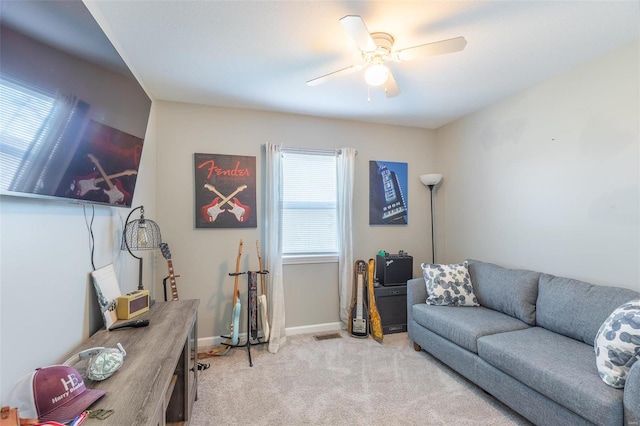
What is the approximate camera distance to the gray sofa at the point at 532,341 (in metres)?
1.47

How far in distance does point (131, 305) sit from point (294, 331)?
75.0 inches

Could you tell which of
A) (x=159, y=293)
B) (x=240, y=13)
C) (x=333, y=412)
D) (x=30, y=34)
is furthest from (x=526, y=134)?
(x=159, y=293)

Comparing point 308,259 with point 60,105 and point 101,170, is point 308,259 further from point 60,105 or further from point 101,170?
point 60,105

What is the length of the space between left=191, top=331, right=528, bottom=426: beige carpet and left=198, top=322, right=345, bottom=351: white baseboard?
27cm

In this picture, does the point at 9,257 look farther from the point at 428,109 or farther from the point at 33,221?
the point at 428,109

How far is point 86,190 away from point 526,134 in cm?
338

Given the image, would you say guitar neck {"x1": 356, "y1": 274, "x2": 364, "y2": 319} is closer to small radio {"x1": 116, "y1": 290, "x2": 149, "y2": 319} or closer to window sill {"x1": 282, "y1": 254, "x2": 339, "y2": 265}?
window sill {"x1": 282, "y1": 254, "x2": 339, "y2": 265}

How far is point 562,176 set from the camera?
2453 mm

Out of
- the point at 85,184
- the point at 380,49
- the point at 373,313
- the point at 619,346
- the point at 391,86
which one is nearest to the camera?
the point at 85,184

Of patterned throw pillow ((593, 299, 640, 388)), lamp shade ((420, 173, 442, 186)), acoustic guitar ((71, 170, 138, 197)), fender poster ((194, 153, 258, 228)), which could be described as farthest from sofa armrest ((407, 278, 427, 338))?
acoustic guitar ((71, 170, 138, 197))

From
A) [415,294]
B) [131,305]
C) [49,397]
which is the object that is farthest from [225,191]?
[49,397]

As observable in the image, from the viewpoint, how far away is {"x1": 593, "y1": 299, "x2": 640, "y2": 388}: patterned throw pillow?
1447mm

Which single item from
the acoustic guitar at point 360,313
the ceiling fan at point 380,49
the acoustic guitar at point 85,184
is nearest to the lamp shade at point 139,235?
the acoustic guitar at point 85,184

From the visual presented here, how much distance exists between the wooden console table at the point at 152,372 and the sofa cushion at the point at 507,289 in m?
2.51
